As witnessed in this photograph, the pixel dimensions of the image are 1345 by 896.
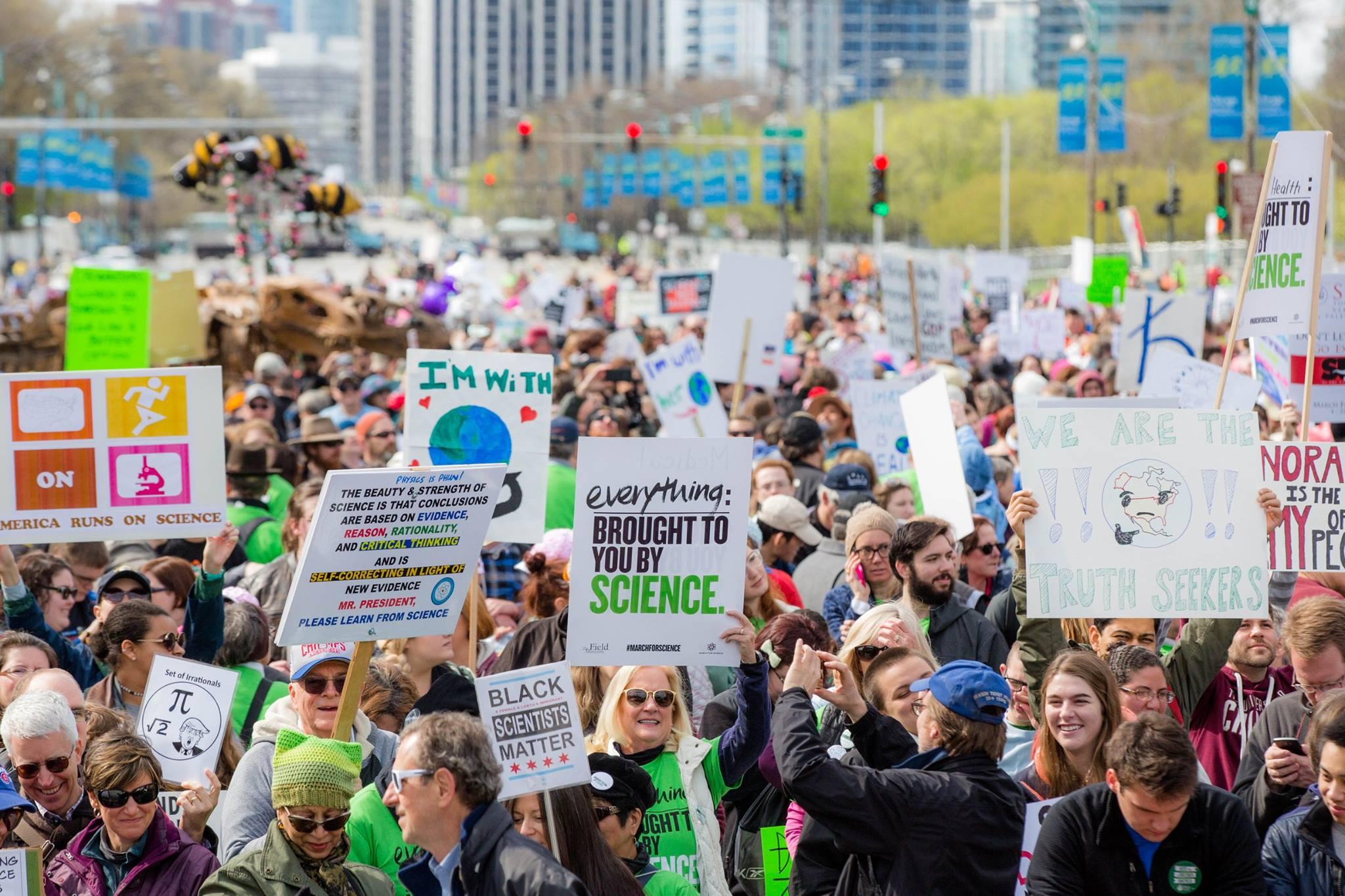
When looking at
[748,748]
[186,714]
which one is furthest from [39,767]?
[748,748]

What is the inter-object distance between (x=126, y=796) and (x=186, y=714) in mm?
812

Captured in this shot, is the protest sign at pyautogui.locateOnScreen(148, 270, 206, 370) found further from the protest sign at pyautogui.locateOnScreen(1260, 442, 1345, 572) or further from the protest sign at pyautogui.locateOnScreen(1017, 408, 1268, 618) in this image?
the protest sign at pyautogui.locateOnScreen(1017, 408, 1268, 618)

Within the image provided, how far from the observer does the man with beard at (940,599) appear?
22.4 ft

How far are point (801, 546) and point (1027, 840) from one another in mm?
4078

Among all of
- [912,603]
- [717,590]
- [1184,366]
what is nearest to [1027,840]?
[717,590]

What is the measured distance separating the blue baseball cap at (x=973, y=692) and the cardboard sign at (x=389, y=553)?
134cm

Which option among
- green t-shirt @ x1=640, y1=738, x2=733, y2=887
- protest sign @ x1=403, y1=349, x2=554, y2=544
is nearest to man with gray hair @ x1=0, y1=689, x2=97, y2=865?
green t-shirt @ x1=640, y1=738, x2=733, y2=887

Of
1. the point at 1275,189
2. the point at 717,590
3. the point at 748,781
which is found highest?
the point at 1275,189

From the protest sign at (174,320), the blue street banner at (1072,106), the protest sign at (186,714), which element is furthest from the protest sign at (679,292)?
the protest sign at (186,714)

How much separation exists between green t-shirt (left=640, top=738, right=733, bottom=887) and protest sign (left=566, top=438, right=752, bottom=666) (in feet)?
1.38

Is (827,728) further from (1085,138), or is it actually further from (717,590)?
(1085,138)

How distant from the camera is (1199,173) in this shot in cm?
6950

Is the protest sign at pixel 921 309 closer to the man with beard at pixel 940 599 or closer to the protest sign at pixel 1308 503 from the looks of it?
the man with beard at pixel 940 599

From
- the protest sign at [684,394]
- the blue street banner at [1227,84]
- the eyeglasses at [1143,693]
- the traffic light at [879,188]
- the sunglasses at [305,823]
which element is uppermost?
the blue street banner at [1227,84]
